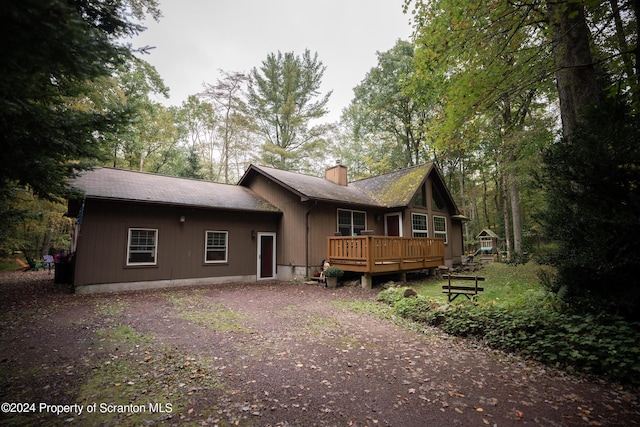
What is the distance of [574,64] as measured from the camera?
565 centimetres

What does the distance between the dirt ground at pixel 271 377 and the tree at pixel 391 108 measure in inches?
734

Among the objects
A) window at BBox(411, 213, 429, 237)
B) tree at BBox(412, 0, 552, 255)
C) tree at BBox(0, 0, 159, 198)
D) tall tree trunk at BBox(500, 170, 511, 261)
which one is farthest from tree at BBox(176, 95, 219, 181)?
tall tree trunk at BBox(500, 170, 511, 261)

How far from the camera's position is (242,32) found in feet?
46.3

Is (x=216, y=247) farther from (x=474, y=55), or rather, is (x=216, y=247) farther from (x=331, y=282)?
(x=474, y=55)

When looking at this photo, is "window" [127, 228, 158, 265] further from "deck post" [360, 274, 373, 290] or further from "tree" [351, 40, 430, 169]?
"tree" [351, 40, 430, 169]

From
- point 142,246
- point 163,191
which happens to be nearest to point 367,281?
point 142,246

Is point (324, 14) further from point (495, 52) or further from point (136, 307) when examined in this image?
point (136, 307)

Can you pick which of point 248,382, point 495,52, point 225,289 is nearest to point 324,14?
point 495,52

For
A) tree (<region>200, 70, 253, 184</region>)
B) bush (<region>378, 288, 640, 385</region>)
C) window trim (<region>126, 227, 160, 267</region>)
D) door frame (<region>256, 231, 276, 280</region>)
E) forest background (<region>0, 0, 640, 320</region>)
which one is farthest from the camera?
tree (<region>200, 70, 253, 184</region>)

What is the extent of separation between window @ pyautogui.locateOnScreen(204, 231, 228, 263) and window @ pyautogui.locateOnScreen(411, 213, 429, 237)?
9654 mm

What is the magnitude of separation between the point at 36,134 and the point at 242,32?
45.3 ft

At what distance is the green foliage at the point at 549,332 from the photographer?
12.2 ft

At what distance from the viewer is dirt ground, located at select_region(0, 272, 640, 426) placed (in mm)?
2918

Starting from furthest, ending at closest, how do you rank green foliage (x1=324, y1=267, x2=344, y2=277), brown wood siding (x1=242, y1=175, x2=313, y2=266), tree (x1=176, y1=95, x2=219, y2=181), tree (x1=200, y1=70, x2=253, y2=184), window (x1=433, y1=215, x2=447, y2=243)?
1. tree (x1=176, y1=95, x2=219, y2=181)
2. tree (x1=200, y1=70, x2=253, y2=184)
3. window (x1=433, y1=215, x2=447, y2=243)
4. brown wood siding (x1=242, y1=175, x2=313, y2=266)
5. green foliage (x1=324, y1=267, x2=344, y2=277)
